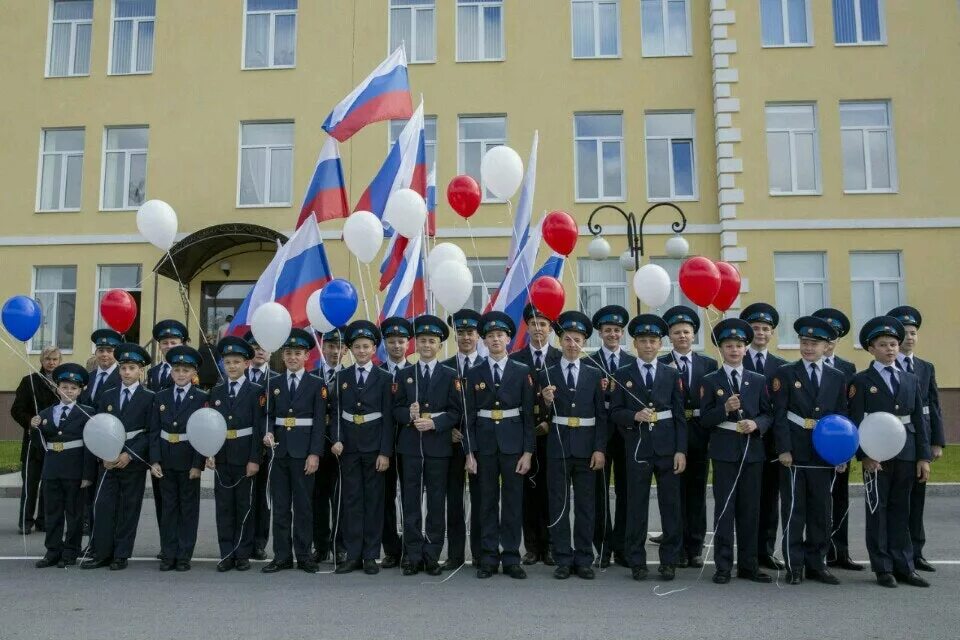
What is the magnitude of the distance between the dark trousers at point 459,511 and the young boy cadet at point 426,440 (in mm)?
121

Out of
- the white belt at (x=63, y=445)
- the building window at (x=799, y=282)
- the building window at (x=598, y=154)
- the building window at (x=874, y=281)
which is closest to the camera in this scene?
the white belt at (x=63, y=445)

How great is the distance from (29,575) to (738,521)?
17.3ft

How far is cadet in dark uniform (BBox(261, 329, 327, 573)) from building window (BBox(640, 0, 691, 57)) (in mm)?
13224

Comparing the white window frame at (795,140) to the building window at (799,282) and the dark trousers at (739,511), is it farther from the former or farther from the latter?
the dark trousers at (739,511)

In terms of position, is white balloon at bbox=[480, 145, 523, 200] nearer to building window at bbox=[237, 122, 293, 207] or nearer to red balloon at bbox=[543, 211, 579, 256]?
red balloon at bbox=[543, 211, 579, 256]

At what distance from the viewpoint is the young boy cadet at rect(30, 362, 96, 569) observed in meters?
6.81

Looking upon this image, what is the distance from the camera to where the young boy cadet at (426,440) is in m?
6.48

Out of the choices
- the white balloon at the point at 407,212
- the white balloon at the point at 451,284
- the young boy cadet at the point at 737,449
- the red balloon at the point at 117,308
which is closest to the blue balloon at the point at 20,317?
the red balloon at the point at 117,308

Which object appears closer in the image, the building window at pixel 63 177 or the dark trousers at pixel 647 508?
the dark trousers at pixel 647 508

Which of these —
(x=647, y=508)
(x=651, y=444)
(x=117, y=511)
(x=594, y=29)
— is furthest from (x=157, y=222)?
(x=594, y=29)

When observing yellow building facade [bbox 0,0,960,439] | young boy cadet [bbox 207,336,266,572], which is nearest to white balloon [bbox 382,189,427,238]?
young boy cadet [bbox 207,336,266,572]

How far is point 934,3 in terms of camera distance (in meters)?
17.0

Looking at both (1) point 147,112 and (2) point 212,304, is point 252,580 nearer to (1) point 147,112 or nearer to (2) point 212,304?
(2) point 212,304

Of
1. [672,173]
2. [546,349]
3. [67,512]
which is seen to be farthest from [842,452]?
[672,173]
